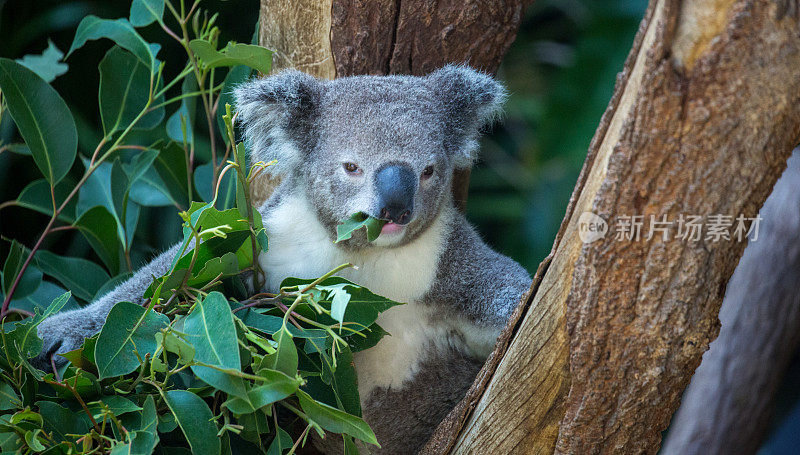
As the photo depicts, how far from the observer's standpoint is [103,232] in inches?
94.2

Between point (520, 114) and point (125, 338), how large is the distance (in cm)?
268

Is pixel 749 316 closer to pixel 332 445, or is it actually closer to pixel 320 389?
pixel 332 445

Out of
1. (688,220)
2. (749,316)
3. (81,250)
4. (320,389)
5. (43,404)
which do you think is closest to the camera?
(688,220)

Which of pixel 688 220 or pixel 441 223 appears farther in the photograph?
pixel 441 223

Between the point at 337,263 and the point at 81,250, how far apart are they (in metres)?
2.07

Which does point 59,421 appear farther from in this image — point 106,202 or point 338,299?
point 106,202

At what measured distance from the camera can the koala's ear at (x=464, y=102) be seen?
1932 millimetres

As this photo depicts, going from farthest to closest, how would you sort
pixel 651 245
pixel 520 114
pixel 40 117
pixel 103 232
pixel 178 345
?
pixel 520 114 → pixel 103 232 → pixel 40 117 → pixel 178 345 → pixel 651 245

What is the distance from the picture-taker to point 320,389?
1.64 meters

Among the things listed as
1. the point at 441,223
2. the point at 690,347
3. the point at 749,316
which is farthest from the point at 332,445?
the point at 749,316

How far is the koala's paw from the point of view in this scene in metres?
1.86

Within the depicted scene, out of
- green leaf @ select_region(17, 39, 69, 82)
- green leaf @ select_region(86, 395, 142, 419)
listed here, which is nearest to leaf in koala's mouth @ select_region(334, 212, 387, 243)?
green leaf @ select_region(86, 395, 142, 419)

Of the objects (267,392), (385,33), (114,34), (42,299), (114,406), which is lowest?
(42,299)

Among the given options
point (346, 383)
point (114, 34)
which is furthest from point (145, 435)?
point (114, 34)
